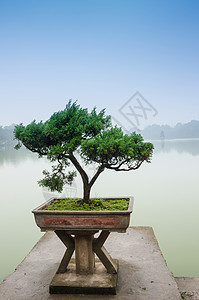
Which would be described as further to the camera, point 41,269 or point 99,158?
point 41,269

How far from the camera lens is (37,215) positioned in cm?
287

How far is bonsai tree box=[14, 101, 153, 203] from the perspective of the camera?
111 inches

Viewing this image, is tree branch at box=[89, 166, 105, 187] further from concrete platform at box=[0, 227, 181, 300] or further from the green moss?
concrete platform at box=[0, 227, 181, 300]

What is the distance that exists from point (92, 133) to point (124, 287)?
163cm

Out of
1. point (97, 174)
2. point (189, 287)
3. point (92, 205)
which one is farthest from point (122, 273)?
point (97, 174)

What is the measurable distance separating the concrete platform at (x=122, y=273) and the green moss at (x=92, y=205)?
2.69 ft

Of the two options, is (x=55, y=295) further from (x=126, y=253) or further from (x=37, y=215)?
(x=126, y=253)

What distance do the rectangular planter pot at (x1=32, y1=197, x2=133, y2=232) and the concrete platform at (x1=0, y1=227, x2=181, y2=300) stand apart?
67 cm

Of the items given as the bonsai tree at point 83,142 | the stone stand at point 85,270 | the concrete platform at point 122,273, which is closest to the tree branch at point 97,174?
the bonsai tree at point 83,142

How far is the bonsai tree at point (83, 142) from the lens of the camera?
111 inches

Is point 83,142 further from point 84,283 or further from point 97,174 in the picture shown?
point 84,283

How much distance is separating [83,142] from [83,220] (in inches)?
29.8

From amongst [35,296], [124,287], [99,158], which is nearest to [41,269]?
[35,296]

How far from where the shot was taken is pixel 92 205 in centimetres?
302
